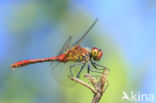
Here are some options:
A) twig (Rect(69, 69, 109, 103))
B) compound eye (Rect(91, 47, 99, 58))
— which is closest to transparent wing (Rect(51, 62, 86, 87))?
compound eye (Rect(91, 47, 99, 58))

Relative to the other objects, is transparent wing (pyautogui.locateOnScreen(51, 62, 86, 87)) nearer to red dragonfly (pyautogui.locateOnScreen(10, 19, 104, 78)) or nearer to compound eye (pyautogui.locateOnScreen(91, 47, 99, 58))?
red dragonfly (pyautogui.locateOnScreen(10, 19, 104, 78))

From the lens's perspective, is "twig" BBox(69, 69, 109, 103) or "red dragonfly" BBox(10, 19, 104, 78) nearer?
"twig" BBox(69, 69, 109, 103)

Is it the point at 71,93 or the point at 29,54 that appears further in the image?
the point at 29,54

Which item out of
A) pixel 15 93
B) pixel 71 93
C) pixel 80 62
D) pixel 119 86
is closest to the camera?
pixel 80 62

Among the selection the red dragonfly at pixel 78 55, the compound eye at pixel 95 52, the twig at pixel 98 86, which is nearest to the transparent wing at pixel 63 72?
the red dragonfly at pixel 78 55

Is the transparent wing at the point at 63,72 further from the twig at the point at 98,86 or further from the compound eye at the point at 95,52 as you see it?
the twig at the point at 98,86

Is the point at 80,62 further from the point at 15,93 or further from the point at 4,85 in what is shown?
the point at 4,85

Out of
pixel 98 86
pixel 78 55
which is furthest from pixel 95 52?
pixel 98 86

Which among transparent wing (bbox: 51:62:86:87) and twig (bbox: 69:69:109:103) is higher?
transparent wing (bbox: 51:62:86:87)

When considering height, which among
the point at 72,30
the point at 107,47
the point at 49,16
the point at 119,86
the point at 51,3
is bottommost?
the point at 119,86

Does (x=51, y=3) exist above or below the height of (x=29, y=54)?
above

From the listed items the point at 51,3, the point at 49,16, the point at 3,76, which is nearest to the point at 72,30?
the point at 49,16
